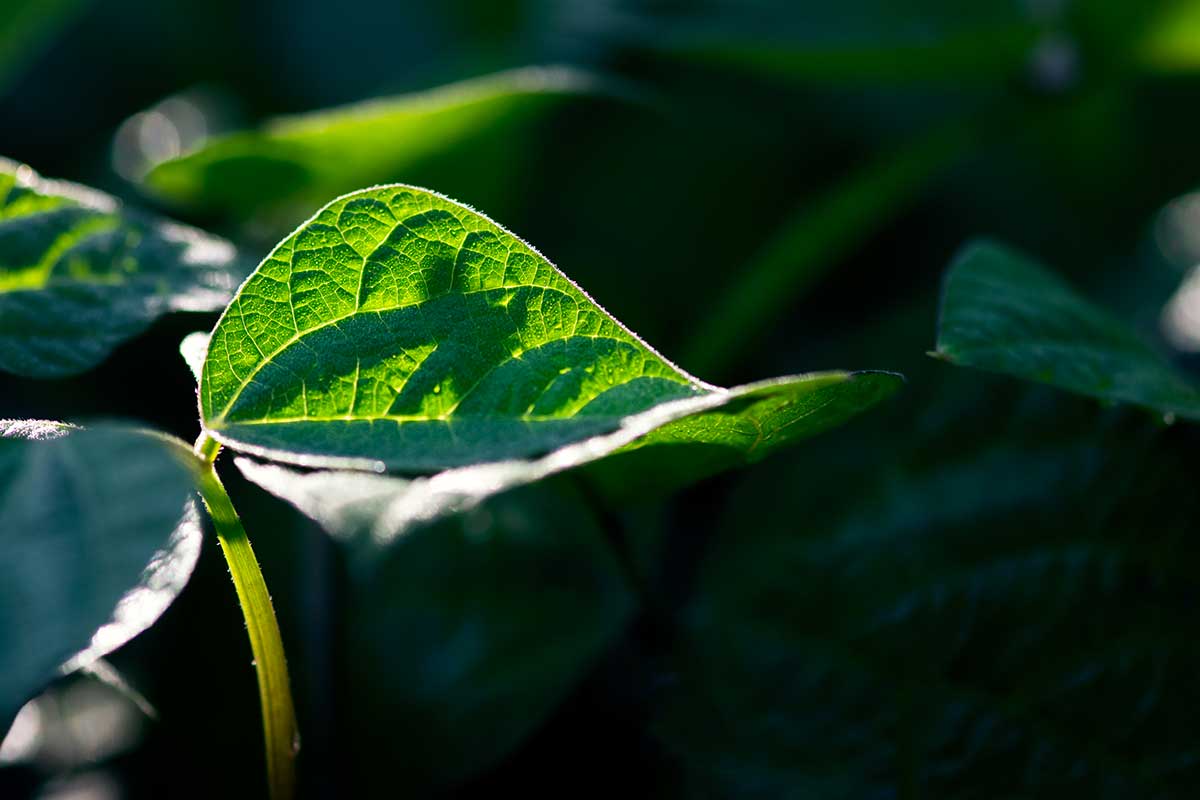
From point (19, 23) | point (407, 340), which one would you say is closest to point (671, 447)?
point (407, 340)

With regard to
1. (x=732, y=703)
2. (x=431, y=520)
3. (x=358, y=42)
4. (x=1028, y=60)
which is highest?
(x=358, y=42)

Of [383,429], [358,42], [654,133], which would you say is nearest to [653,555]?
[383,429]

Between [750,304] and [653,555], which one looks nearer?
[653,555]

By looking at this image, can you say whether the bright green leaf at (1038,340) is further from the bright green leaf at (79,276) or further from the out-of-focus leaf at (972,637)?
the bright green leaf at (79,276)

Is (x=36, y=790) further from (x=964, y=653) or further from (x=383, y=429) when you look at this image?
(x=964, y=653)

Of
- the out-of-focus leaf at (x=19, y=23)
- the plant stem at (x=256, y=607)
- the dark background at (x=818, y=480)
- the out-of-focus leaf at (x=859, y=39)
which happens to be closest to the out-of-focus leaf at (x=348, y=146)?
the dark background at (x=818, y=480)

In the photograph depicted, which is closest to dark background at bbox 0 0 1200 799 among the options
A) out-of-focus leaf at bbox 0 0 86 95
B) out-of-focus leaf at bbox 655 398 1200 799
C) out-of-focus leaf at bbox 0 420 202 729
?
out-of-focus leaf at bbox 655 398 1200 799
